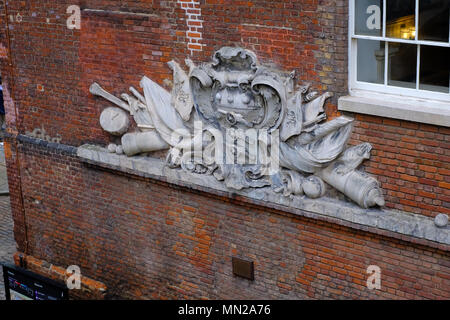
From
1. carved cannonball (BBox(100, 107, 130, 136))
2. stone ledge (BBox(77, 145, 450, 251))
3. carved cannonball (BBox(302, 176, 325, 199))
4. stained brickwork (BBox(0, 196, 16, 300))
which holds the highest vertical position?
carved cannonball (BBox(100, 107, 130, 136))

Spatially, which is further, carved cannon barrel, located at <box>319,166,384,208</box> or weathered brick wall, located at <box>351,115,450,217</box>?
carved cannon barrel, located at <box>319,166,384,208</box>

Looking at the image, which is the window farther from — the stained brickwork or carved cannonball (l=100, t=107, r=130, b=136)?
the stained brickwork

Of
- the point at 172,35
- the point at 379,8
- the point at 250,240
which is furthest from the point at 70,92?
the point at 379,8

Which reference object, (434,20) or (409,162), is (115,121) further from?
(434,20)

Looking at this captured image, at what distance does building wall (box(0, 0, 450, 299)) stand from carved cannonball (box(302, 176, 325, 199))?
397 mm

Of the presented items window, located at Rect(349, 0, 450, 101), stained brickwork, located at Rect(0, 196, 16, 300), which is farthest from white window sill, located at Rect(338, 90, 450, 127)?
stained brickwork, located at Rect(0, 196, 16, 300)

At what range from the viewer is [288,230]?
8898 mm

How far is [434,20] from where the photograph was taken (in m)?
7.29

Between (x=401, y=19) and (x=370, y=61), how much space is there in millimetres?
588

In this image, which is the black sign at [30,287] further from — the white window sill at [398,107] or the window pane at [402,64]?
the window pane at [402,64]

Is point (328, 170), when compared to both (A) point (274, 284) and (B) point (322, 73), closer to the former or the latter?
(B) point (322, 73)

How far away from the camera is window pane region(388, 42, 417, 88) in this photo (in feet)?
24.9

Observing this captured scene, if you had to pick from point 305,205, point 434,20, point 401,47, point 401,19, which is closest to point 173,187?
point 305,205

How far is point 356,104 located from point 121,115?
11.3 ft
